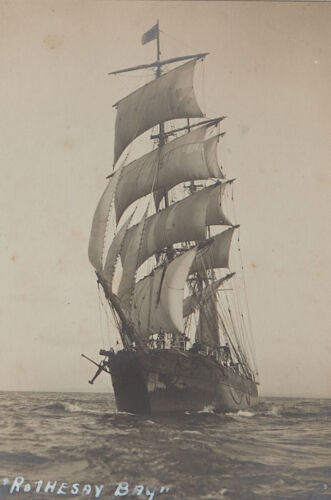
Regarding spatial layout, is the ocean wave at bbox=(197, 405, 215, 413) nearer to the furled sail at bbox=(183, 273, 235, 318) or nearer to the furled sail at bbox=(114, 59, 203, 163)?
the furled sail at bbox=(183, 273, 235, 318)

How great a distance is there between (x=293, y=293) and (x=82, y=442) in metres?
3.58

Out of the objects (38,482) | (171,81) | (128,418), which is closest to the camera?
(38,482)

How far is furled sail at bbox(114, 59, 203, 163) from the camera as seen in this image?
9.10m

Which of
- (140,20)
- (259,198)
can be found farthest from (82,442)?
(140,20)

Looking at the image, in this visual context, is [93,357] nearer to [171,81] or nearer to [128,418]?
[128,418]

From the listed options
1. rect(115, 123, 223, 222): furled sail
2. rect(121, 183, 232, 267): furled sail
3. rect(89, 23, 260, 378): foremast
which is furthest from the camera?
rect(121, 183, 232, 267): furled sail

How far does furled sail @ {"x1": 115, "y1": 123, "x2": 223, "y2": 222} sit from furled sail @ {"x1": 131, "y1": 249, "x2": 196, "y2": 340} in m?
1.98

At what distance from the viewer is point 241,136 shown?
778 cm

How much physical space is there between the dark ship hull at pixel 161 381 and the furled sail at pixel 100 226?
3.30m

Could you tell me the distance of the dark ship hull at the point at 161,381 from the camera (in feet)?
36.9

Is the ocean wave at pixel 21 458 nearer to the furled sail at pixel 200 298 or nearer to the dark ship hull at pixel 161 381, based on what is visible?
the dark ship hull at pixel 161 381

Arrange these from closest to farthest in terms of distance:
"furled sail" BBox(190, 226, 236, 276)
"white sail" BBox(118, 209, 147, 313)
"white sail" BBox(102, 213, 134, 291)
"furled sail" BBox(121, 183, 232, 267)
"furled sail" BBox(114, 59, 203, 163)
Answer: "furled sail" BBox(114, 59, 203, 163) → "white sail" BBox(102, 213, 134, 291) → "white sail" BBox(118, 209, 147, 313) → "furled sail" BBox(121, 183, 232, 267) → "furled sail" BBox(190, 226, 236, 276)

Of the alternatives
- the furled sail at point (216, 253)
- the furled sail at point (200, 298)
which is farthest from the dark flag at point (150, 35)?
the furled sail at point (200, 298)
